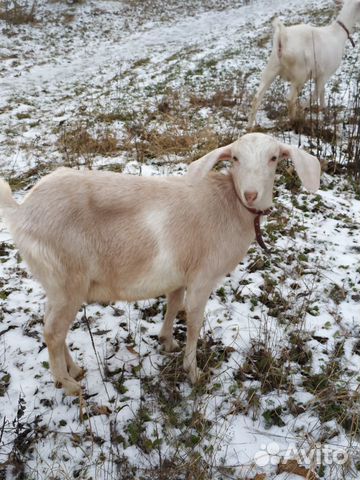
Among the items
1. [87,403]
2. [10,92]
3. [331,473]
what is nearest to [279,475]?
[331,473]

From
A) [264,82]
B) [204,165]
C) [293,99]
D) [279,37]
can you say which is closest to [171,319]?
[204,165]

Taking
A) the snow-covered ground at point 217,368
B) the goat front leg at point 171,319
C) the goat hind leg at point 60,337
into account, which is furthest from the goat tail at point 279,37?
the goat hind leg at point 60,337

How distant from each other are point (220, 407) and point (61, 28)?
15327 mm

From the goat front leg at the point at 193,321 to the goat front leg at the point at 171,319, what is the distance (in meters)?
0.28

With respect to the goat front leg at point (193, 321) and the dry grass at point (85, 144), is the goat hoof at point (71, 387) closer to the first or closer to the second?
the goat front leg at point (193, 321)

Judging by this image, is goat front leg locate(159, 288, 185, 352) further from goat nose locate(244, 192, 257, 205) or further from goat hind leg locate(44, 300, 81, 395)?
goat nose locate(244, 192, 257, 205)

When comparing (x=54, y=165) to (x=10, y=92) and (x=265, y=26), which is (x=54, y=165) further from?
(x=265, y=26)

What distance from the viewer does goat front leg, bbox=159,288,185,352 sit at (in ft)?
9.22

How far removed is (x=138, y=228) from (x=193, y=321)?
74 cm

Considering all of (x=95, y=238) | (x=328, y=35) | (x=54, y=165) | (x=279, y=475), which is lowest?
(x=279, y=475)

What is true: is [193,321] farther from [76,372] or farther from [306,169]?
[306,169]

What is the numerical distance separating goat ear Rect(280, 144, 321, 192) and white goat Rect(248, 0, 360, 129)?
4682 millimetres

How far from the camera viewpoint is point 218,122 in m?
6.92

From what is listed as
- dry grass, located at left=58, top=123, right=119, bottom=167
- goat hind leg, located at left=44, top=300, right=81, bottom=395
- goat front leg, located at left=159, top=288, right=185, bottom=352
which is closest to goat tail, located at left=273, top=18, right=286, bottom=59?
dry grass, located at left=58, top=123, right=119, bottom=167
